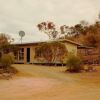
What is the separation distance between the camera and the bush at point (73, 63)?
25.4 meters

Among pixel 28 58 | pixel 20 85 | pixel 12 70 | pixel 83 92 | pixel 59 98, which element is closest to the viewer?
pixel 59 98

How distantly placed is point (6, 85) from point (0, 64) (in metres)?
7.93

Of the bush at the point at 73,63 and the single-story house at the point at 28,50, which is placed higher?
the single-story house at the point at 28,50

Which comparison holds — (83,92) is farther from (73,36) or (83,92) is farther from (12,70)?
(73,36)

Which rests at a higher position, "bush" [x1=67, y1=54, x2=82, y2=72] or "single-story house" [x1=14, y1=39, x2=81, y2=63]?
→ "single-story house" [x1=14, y1=39, x2=81, y2=63]

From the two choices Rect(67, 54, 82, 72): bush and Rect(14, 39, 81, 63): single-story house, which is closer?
Rect(67, 54, 82, 72): bush

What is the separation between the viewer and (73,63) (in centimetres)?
2542

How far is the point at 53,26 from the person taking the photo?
54.0 metres

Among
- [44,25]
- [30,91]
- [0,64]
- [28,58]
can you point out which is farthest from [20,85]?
[44,25]

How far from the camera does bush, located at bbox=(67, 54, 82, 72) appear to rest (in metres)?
25.4

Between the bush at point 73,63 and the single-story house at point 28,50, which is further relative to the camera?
the single-story house at point 28,50

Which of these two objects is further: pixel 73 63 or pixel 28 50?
pixel 28 50

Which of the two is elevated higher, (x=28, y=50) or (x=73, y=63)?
(x=28, y=50)

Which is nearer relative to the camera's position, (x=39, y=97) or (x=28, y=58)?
(x=39, y=97)
